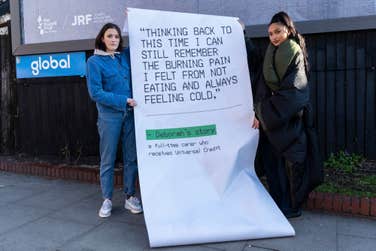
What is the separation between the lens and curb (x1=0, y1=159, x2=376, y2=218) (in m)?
4.12

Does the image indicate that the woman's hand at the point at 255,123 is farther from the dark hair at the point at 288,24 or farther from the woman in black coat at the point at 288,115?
the dark hair at the point at 288,24

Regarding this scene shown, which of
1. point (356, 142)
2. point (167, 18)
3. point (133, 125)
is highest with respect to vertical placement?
point (167, 18)

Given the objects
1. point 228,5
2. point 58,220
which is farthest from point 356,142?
point 58,220

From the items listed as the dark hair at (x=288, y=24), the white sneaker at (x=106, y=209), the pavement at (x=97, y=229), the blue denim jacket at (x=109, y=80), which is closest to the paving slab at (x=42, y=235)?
the pavement at (x=97, y=229)

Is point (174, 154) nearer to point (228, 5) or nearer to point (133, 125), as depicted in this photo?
point (133, 125)

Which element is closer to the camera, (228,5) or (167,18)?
(167,18)

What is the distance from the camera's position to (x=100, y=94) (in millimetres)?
3941

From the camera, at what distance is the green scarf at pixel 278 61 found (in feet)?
12.1

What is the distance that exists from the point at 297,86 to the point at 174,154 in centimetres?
120

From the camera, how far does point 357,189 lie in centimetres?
440

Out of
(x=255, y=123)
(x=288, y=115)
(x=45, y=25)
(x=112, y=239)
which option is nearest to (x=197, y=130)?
(x=255, y=123)

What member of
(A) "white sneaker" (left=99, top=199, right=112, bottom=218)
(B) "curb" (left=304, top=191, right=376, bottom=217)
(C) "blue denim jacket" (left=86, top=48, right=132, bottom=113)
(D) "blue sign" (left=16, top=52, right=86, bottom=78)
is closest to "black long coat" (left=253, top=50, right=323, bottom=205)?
(B) "curb" (left=304, top=191, right=376, bottom=217)

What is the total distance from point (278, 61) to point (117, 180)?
8.44 feet

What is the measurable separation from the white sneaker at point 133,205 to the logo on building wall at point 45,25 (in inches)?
120
